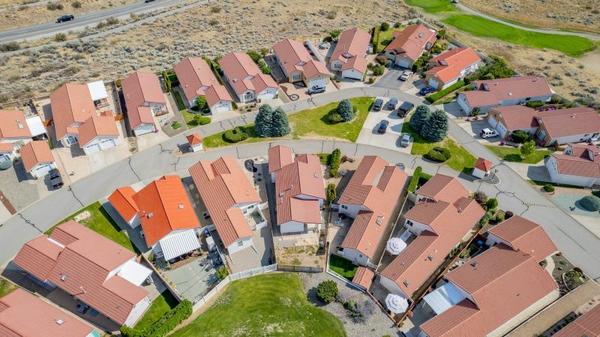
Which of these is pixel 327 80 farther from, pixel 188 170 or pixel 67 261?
pixel 67 261

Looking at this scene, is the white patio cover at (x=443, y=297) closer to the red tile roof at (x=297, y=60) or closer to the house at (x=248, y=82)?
the house at (x=248, y=82)

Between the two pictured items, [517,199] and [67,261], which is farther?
[517,199]

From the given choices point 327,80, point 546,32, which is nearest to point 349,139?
point 327,80

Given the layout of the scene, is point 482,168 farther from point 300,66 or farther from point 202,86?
point 202,86

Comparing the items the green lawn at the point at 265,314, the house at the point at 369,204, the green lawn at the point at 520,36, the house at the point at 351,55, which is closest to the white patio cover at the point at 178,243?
the green lawn at the point at 265,314

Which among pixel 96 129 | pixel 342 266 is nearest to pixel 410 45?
pixel 342 266
